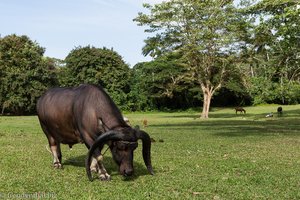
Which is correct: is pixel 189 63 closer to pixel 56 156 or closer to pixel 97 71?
pixel 97 71

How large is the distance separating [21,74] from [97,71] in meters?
16.6

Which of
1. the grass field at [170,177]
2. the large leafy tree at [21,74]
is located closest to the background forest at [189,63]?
the large leafy tree at [21,74]

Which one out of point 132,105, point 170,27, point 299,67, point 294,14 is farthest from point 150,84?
point 294,14

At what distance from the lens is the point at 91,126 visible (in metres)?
10.1

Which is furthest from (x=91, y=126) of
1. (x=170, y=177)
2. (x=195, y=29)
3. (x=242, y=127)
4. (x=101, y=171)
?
(x=195, y=29)

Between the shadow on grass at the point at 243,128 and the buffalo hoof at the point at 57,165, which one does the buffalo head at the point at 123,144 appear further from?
the shadow on grass at the point at 243,128

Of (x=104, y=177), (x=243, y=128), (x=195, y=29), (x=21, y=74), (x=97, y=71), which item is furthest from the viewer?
(x=97, y=71)

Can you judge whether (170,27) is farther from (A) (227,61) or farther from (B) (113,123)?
(B) (113,123)

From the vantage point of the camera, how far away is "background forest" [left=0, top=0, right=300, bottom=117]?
27.2 metres

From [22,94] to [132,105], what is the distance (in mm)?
23844

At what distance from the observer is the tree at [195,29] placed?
4516cm

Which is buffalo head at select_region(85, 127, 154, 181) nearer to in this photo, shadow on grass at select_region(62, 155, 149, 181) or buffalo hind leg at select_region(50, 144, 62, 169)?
shadow on grass at select_region(62, 155, 149, 181)

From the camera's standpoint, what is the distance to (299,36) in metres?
24.0

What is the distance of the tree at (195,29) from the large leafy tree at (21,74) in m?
25.0
